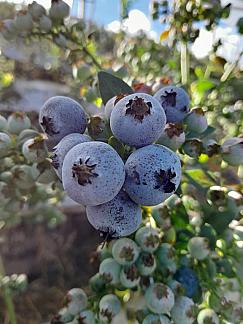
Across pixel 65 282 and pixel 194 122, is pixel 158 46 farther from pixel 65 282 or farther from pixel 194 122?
pixel 65 282

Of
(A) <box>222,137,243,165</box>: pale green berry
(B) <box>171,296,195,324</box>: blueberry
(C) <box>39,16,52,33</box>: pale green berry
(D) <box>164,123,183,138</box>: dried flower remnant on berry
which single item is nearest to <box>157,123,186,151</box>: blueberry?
(D) <box>164,123,183,138</box>: dried flower remnant on berry

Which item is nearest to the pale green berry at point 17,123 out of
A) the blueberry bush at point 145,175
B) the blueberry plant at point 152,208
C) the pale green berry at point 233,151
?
the blueberry bush at point 145,175

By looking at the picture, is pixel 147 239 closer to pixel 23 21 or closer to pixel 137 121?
pixel 137 121

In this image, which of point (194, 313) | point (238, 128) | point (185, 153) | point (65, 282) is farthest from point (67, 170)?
point (65, 282)

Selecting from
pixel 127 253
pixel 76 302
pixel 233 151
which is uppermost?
pixel 233 151

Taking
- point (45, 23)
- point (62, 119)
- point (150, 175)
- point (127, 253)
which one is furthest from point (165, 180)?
point (45, 23)
